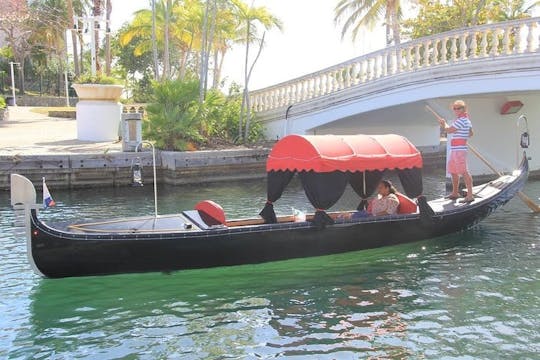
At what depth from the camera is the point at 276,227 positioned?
7645 millimetres

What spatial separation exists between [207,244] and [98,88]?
11337 mm

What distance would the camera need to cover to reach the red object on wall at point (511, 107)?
51.4 feet

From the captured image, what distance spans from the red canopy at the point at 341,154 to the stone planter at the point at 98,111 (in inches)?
408

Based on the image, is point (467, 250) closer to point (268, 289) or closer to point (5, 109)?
point (268, 289)

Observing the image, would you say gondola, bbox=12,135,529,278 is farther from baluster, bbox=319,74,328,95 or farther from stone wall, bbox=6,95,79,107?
stone wall, bbox=6,95,79,107

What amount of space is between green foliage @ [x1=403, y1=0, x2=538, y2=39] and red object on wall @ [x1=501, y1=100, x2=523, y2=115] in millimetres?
8763

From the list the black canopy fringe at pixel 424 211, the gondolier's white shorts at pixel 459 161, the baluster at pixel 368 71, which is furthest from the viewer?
the baluster at pixel 368 71

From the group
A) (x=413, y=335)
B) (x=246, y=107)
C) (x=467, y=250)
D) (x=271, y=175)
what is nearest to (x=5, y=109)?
(x=246, y=107)

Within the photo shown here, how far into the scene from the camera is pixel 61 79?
38656 mm

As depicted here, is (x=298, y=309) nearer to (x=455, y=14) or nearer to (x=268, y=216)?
(x=268, y=216)

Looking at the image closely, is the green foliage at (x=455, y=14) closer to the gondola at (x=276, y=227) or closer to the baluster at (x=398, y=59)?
the baluster at (x=398, y=59)

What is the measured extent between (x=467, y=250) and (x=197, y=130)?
9447 millimetres

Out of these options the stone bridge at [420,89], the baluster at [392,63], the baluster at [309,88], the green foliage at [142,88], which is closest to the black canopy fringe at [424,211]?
the stone bridge at [420,89]

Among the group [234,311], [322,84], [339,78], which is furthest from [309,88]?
[234,311]
